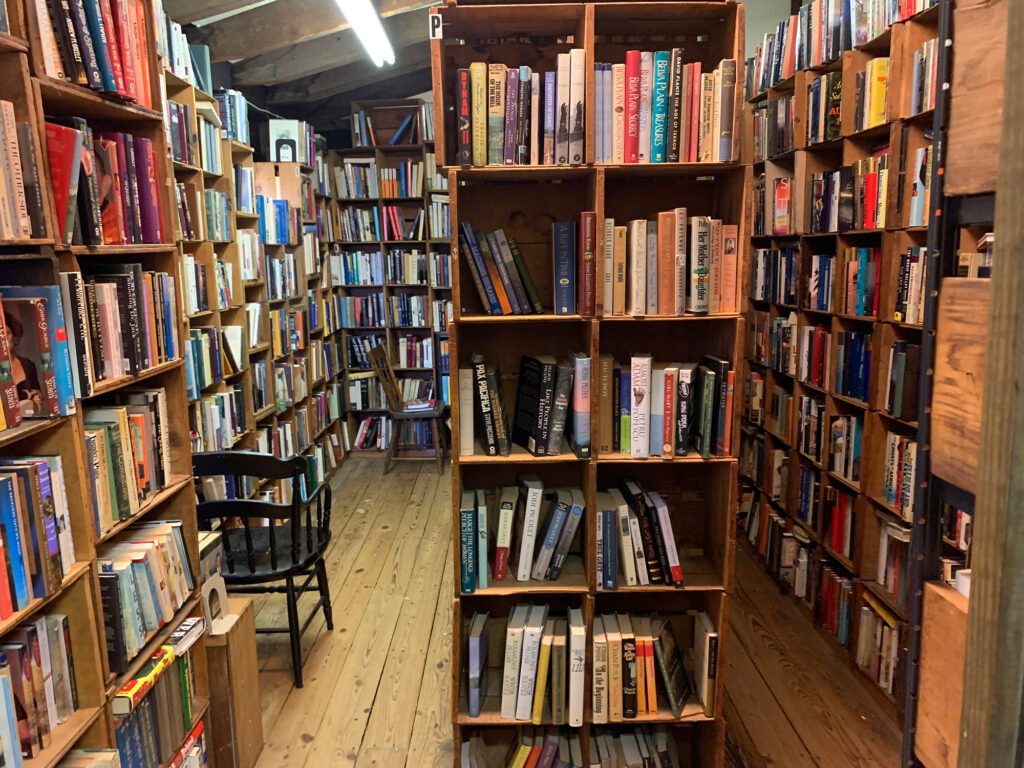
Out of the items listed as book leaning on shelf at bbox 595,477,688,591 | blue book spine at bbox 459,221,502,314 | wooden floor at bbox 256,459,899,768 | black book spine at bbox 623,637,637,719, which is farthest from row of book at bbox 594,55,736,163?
wooden floor at bbox 256,459,899,768

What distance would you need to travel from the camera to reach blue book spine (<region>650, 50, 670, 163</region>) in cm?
177

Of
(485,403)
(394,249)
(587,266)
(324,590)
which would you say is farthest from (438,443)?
(587,266)

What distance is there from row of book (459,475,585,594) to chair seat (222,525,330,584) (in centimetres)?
95

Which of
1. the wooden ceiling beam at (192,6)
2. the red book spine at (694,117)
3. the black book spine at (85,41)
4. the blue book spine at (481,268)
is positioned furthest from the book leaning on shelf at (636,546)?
the wooden ceiling beam at (192,6)

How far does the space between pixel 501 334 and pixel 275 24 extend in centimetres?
300

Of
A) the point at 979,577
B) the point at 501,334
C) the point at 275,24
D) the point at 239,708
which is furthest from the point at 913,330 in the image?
the point at 275,24

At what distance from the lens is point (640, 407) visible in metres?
1.90

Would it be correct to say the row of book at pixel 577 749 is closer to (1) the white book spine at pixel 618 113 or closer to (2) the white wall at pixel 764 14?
(1) the white book spine at pixel 618 113

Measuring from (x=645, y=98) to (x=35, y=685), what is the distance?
1912mm

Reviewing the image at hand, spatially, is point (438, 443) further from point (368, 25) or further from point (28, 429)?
point (28, 429)

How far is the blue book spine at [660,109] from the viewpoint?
177cm

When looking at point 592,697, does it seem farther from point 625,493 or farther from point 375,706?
point 375,706

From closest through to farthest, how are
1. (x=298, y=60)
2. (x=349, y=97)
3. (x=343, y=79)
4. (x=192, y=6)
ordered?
(x=192, y=6) < (x=298, y=60) < (x=343, y=79) < (x=349, y=97)

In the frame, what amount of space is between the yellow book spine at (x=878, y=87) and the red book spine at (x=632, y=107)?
124 centimetres
